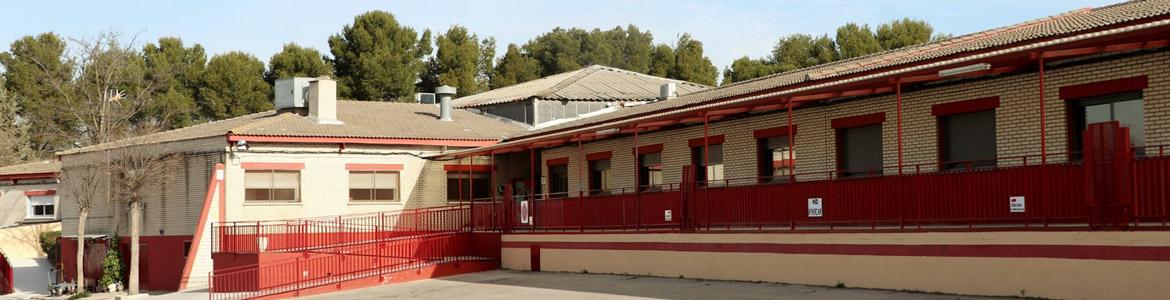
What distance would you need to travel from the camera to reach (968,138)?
69.9ft

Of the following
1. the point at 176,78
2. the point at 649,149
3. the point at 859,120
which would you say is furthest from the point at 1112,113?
the point at 176,78

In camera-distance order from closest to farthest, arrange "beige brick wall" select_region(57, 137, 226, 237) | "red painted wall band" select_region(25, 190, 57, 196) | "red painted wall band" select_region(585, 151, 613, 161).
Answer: "red painted wall band" select_region(585, 151, 613, 161)
"beige brick wall" select_region(57, 137, 226, 237)
"red painted wall band" select_region(25, 190, 57, 196)

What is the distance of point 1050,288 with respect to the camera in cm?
1694

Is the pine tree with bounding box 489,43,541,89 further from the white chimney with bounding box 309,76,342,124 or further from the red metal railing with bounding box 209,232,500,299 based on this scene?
the red metal railing with bounding box 209,232,500,299

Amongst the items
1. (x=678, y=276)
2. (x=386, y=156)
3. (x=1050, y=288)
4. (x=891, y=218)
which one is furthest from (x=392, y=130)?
(x=1050, y=288)

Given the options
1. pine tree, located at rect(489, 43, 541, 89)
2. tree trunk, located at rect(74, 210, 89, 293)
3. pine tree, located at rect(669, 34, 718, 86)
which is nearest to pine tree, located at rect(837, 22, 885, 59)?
pine tree, located at rect(669, 34, 718, 86)

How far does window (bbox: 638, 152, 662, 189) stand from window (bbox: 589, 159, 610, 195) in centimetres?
181

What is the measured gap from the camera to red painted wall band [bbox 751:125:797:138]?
2538 centimetres

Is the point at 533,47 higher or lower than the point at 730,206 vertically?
higher

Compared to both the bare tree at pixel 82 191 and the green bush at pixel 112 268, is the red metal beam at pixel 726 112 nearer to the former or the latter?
the green bush at pixel 112 268

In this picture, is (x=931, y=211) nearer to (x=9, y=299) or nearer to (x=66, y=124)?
(x=9, y=299)

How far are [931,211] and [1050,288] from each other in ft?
7.95

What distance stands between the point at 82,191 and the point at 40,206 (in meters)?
18.2

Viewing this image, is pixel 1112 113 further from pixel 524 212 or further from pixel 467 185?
pixel 467 185
